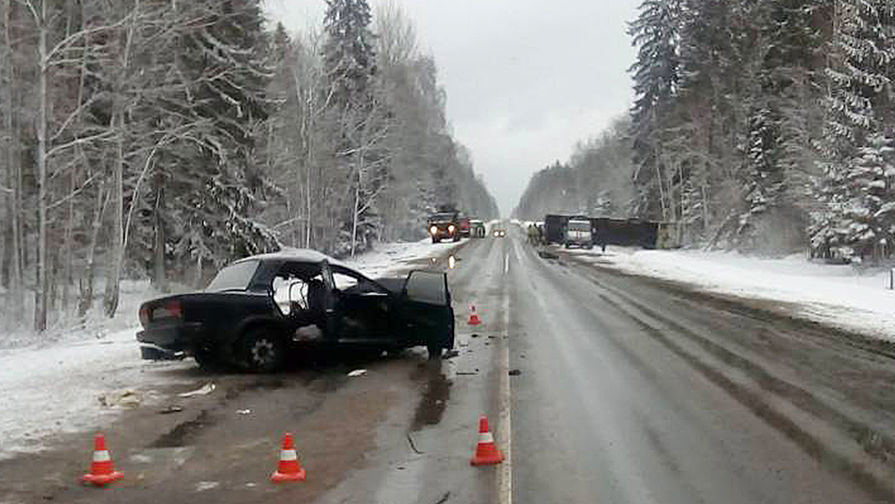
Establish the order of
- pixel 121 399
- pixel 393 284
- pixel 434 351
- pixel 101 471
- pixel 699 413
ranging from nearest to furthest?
pixel 101 471, pixel 699 413, pixel 121 399, pixel 434 351, pixel 393 284

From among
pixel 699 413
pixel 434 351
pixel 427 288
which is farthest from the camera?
pixel 427 288

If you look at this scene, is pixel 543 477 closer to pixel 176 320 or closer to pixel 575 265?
pixel 176 320

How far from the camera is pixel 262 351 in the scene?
1123 centimetres

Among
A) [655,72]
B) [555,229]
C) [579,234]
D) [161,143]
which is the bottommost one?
[579,234]

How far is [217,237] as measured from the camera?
28656 mm

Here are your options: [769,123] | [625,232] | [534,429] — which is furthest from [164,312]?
[625,232]

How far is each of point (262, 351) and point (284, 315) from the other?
1.80 feet

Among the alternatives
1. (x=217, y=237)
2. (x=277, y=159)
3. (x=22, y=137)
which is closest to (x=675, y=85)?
(x=277, y=159)

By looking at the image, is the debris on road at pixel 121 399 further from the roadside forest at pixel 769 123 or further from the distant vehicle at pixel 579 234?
the distant vehicle at pixel 579 234

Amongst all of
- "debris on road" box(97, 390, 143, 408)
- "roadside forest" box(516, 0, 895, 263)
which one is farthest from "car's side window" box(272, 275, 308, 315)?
"roadside forest" box(516, 0, 895, 263)

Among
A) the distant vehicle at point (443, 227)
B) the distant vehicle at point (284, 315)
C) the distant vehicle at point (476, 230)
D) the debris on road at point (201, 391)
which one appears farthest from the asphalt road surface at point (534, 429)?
the distant vehicle at point (476, 230)

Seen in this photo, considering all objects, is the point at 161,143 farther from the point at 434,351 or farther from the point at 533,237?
the point at 533,237

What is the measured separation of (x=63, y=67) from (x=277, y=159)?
19809mm

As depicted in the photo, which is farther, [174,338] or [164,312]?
[164,312]
